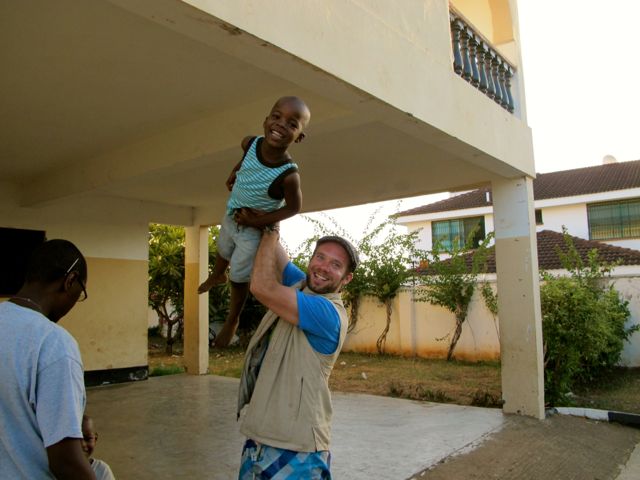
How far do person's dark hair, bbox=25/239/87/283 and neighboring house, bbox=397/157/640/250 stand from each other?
61.3 feet

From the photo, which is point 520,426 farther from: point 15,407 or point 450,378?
point 15,407

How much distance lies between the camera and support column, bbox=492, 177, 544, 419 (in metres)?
6.06

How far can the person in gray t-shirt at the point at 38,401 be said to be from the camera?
1.45 metres

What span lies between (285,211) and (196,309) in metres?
7.86

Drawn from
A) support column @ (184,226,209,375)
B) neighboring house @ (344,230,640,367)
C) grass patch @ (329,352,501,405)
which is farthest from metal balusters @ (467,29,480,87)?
neighboring house @ (344,230,640,367)

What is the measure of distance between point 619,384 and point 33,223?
31.8ft

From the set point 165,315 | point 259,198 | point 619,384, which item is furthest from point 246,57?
point 165,315

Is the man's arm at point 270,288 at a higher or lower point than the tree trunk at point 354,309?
higher

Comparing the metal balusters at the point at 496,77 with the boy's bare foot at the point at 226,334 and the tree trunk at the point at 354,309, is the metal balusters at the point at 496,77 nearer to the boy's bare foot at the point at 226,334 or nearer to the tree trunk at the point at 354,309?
the boy's bare foot at the point at 226,334

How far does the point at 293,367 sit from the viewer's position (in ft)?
6.85

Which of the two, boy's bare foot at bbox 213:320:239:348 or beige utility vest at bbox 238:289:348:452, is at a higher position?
boy's bare foot at bbox 213:320:239:348

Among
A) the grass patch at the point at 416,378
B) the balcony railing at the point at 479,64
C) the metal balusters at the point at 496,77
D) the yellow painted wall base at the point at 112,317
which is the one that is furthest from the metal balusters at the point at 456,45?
the yellow painted wall base at the point at 112,317

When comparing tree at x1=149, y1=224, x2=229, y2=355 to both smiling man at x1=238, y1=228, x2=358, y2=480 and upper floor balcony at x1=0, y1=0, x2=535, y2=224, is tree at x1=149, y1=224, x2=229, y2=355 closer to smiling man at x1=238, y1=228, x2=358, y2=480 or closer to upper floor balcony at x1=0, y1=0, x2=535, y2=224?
upper floor balcony at x1=0, y1=0, x2=535, y2=224

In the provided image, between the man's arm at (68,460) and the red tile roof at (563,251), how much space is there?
14004 mm
